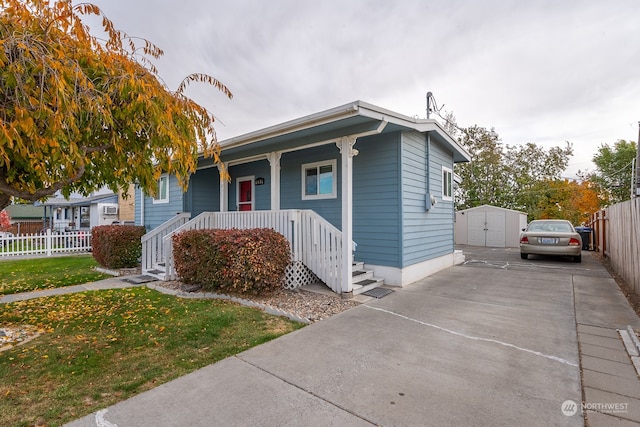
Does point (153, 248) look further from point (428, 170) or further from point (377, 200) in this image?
point (428, 170)

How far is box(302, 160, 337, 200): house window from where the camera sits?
7477 millimetres

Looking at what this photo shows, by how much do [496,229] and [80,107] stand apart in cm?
1705

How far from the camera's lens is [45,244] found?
12.8 m

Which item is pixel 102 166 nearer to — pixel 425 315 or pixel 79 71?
pixel 79 71

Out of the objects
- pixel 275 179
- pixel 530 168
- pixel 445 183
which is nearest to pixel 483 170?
pixel 530 168

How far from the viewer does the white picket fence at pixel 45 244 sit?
12.1 meters

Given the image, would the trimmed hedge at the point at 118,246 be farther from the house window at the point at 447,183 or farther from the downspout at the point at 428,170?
the house window at the point at 447,183

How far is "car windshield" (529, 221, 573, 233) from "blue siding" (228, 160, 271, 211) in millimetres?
8857

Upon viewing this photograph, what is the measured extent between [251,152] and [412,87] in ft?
23.4

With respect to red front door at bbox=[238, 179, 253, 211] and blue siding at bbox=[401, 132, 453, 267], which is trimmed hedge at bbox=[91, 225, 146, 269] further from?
blue siding at bbox=[401, 132, 453, 267]

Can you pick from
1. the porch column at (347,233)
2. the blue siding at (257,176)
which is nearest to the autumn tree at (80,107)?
the porch column at (347,233)

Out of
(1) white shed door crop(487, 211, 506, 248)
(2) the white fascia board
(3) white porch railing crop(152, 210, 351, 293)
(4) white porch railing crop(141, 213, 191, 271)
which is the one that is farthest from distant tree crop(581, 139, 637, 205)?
(4) white porch railing crop(141, 213, 191, 271)

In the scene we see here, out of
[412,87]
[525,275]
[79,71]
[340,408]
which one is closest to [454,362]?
[340,408]

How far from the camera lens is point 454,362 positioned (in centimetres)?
307
